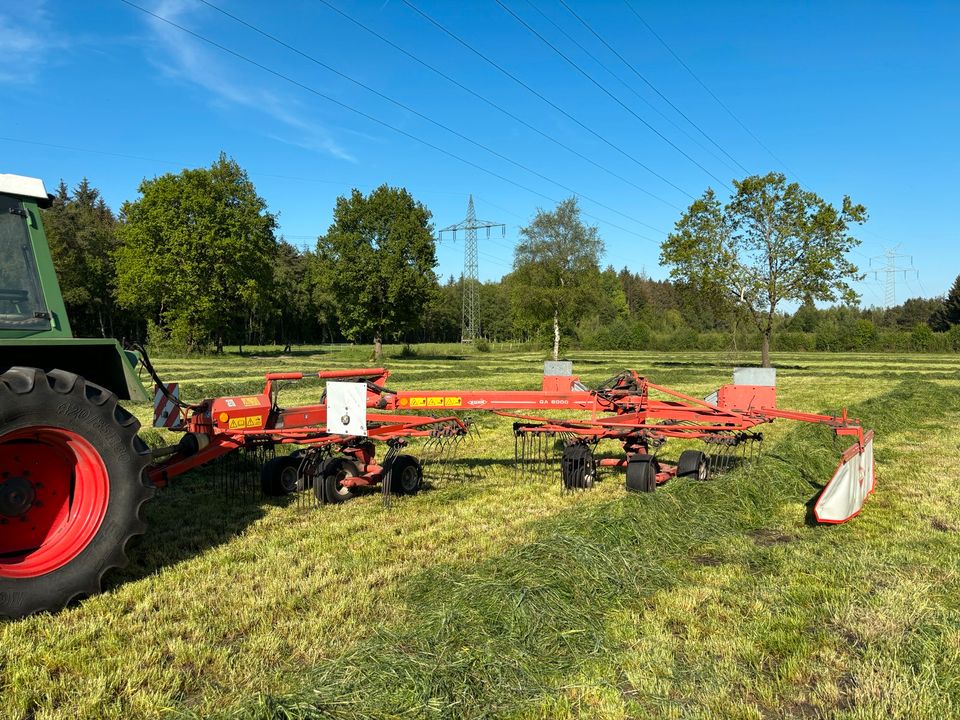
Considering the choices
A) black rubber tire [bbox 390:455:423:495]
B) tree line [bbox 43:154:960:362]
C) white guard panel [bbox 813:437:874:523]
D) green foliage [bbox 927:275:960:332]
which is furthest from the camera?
green foliage [bbox 927:275:960:332]

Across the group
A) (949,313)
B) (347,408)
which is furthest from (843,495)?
(949,313)

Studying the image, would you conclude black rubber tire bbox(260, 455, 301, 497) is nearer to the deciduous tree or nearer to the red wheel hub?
the red wheel hub

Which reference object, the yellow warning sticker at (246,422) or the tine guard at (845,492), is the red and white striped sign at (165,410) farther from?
the tine guard at (845,492)

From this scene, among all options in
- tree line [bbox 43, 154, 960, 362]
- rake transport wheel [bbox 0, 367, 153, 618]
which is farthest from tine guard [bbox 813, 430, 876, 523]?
tree line [bbox 43, 154, 960, 362]

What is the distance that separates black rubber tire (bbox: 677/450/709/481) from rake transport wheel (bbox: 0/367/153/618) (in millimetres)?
5626

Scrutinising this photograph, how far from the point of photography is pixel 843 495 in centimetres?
618

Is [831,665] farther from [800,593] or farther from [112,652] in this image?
[112,652]

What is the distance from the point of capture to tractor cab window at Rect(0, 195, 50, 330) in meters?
4.54

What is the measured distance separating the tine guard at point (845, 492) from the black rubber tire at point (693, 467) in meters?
1.65

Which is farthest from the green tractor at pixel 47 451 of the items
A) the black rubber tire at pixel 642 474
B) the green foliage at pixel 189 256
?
the green foliage at pixel 189 256

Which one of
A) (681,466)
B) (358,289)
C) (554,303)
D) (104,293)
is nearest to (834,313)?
(554,303)

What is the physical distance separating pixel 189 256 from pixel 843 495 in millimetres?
46161

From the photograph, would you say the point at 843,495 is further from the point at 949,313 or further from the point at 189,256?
the point at 949,313

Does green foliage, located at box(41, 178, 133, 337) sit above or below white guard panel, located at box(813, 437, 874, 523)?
above
